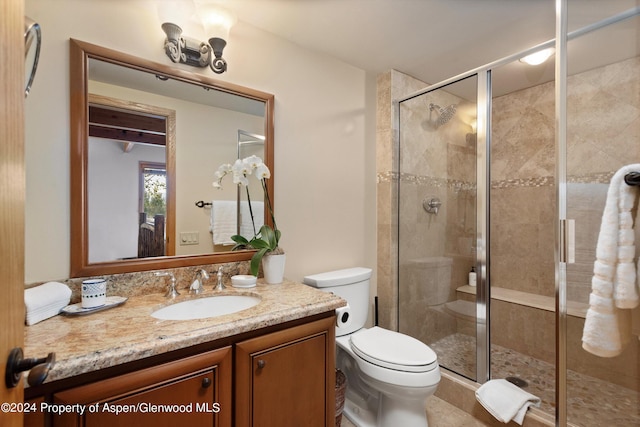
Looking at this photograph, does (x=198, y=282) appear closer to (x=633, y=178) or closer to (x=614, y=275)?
(x=614, y=275)

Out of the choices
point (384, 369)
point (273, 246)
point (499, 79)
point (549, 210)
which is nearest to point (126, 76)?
point (273, 246)

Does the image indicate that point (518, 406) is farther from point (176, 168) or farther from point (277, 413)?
point (176, 168)

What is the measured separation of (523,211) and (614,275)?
160 cm

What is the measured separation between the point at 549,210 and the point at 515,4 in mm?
1641

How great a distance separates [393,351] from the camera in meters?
1.55

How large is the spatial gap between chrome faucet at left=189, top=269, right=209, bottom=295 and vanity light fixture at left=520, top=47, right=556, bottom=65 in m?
2.19

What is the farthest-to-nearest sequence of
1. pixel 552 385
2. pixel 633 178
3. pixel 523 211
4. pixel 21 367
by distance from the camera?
pixel 523 211
pixel 552 385
pixel 633 178
pixel 21 367

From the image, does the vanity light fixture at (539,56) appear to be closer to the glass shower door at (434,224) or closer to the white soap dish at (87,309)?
the glass shower door at (434,224)

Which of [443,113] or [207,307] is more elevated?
[443,113]

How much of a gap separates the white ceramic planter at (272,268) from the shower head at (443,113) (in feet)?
5.49

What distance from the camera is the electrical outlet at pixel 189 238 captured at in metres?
Answer: 1.45

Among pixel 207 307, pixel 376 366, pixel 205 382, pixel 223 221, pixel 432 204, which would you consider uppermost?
pixel 432 204

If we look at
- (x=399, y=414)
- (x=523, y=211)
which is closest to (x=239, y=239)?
(x=399, y=414)

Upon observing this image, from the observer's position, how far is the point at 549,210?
239cm
